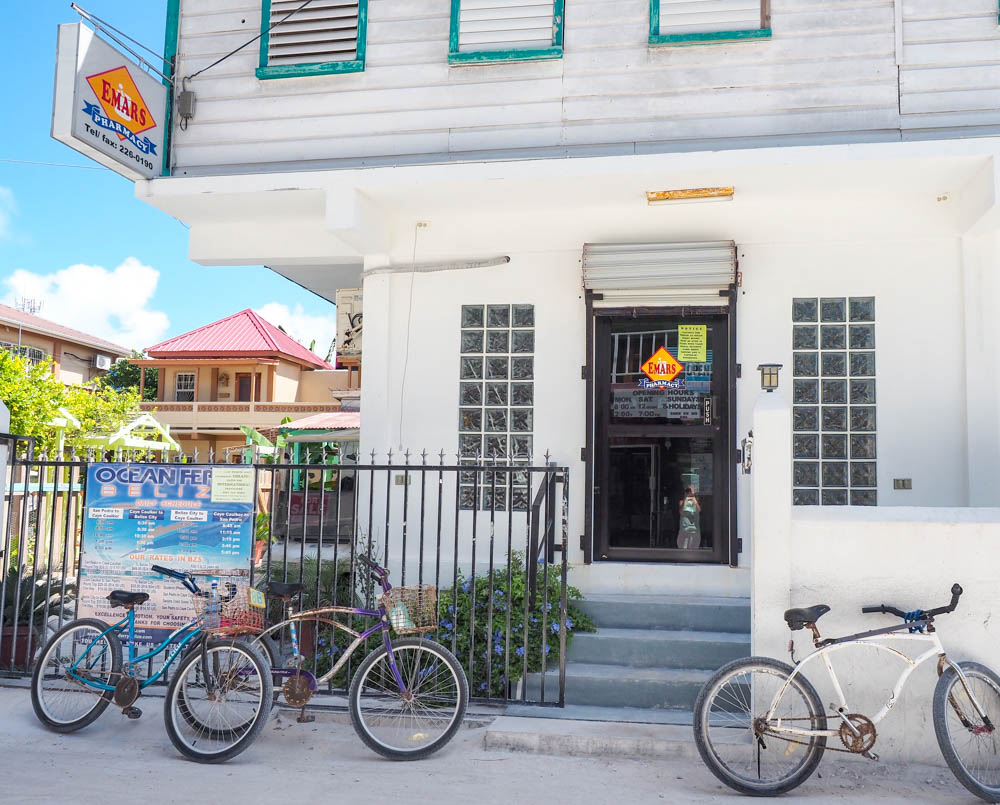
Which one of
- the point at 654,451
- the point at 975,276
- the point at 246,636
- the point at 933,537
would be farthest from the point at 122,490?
the point at 975,276

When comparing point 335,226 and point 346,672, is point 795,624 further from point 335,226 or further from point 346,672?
point 335,226

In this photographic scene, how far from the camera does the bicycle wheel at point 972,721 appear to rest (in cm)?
442

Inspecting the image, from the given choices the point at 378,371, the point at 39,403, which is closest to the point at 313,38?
the point at 378,371

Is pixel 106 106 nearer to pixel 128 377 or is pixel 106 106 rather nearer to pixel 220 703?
pixel 220 703

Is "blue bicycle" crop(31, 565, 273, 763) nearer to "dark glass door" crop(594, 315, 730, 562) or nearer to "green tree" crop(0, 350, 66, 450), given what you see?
"dark glass door" crop(594, 315, 730, 562)

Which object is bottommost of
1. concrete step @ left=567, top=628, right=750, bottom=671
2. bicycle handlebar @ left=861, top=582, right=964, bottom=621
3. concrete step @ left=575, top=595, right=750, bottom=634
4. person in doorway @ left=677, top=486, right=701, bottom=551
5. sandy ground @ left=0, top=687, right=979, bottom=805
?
sandy ground @ left=0, top=687, right=979, bottom=805

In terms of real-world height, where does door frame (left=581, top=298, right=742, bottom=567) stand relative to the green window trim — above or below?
below

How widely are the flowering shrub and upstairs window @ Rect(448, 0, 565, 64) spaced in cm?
406

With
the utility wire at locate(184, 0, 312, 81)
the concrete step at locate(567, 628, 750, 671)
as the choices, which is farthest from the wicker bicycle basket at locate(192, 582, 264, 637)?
the utility wire at locate(184, 0, 312, 81)

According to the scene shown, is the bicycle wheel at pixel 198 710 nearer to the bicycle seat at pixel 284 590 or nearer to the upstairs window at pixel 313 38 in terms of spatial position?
the bicycle seat at pixel 284 590

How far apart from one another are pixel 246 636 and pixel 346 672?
100 centimetres

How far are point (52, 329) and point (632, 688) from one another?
108ft

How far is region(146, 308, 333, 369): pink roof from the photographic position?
33.7 m

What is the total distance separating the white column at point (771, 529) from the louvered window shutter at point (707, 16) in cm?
336
